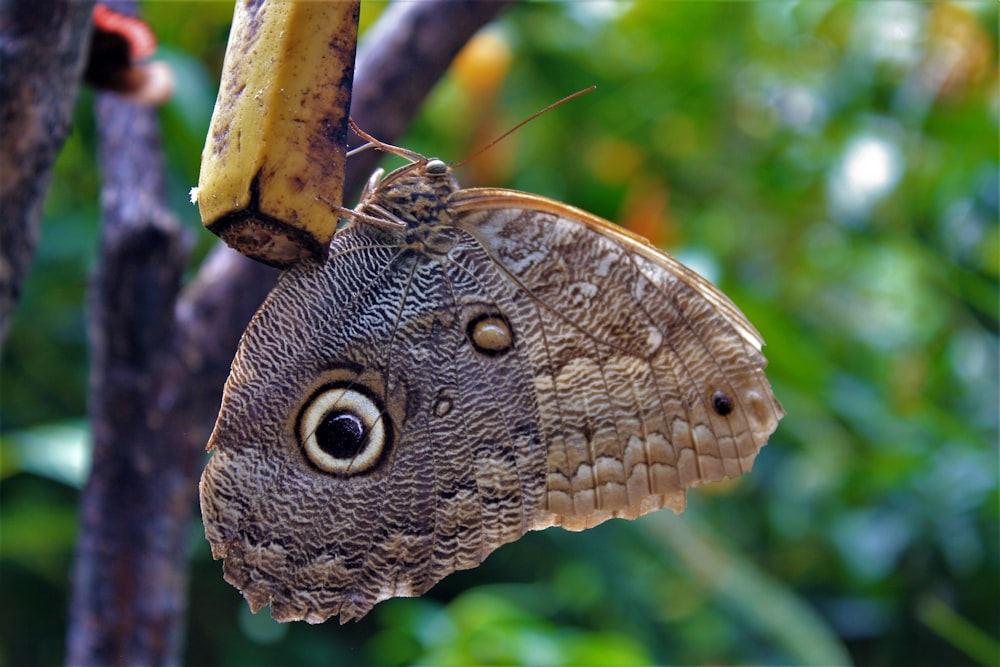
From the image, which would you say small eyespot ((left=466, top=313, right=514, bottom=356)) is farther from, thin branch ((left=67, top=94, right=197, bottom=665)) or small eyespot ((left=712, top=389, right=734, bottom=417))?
thin branch ((left=67, top=94, right=197, bottom=665))

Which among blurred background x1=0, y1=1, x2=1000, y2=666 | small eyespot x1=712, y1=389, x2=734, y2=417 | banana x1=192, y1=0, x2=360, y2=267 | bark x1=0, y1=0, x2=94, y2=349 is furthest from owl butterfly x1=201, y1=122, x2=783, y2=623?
blurred background x1=0, y1=1, x2=1000, y2=666

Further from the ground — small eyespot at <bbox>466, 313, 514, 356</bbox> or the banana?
the banana

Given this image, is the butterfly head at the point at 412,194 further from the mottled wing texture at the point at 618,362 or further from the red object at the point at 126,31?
the red object at the point at 126,31

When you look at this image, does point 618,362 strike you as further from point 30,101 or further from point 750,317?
point 750,317

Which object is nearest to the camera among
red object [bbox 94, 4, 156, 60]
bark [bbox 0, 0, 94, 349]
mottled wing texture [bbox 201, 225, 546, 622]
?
mottled wing texture [bbox 201, 225, 546, 622]

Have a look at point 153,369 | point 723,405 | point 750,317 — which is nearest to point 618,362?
point 723,405

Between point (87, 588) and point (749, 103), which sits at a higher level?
point (749, 103)

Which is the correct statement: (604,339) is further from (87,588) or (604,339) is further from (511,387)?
(87,588)

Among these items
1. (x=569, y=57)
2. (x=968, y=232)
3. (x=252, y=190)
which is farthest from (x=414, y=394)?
(x=968, y=232)
